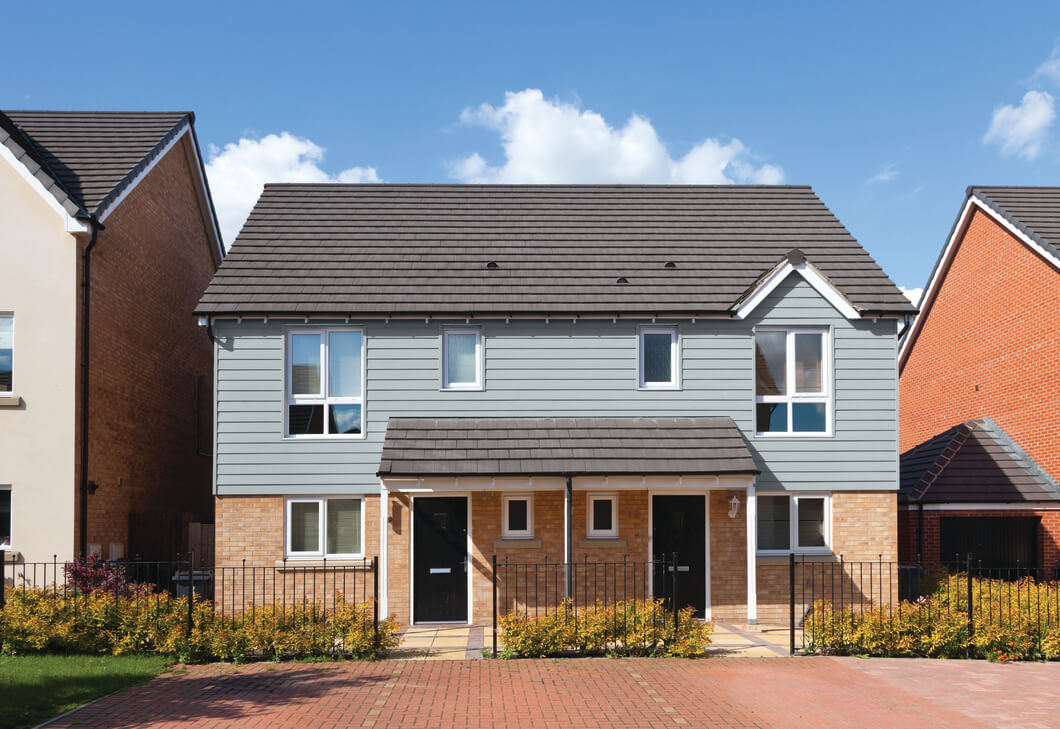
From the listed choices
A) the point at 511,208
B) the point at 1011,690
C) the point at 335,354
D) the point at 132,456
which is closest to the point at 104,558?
the point at 132,456

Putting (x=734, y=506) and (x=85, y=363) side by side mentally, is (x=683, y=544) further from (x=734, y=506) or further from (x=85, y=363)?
(x=85, y=363)

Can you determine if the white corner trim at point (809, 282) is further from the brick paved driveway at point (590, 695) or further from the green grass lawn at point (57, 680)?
the green grass lawn at point (57, 680)

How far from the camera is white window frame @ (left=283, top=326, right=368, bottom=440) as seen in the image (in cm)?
1529

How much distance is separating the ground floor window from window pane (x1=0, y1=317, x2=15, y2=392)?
13495 millimetres

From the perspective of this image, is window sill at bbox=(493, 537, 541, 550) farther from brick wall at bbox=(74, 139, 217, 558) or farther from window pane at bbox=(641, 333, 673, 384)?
brick wall at bbox=(74, 139, 217, 558)

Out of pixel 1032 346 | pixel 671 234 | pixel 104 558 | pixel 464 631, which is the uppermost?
pixel 671 234

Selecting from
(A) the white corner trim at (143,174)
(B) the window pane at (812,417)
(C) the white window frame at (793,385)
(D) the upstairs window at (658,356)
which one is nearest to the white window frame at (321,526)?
(D) the upstairs window at (658,356)

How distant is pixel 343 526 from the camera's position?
1524 centimetres

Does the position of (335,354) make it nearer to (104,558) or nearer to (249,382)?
(249,382)

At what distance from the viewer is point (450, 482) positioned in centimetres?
1398

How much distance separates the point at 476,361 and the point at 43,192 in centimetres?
820

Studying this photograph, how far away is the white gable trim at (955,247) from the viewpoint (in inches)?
742

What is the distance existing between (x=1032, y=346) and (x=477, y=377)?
12502 millimetres

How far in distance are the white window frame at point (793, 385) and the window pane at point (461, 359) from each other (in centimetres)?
517
